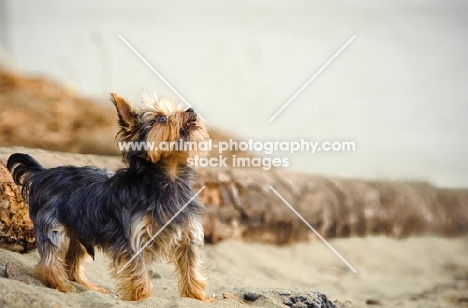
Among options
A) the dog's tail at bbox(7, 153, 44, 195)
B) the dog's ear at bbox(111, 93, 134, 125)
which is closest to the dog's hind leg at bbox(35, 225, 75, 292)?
the dog's tail at bbox(7, 153, 44, 195)

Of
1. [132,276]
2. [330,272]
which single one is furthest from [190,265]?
[330,272]

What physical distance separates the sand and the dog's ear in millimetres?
1258

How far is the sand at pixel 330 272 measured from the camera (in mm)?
5117

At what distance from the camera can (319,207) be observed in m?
8.42

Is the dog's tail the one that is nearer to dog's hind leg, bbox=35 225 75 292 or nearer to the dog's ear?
dog's hind leg, bbox=35 225 75 292

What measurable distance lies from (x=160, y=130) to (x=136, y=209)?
1.90 ft

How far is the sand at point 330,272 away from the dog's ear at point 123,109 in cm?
126

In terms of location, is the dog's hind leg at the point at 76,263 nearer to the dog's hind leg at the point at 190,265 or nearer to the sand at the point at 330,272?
the sand at the point at 330,272

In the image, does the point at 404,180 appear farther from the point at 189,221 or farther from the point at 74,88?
the point at 74,88

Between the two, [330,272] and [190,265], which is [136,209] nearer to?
[190,265]

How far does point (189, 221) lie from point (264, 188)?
3472mm

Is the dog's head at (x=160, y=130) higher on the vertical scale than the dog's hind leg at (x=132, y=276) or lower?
higher

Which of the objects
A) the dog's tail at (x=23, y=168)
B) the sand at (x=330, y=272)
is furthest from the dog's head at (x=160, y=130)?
the sand at (x=330, y=272)

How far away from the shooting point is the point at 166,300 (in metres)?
4.49
